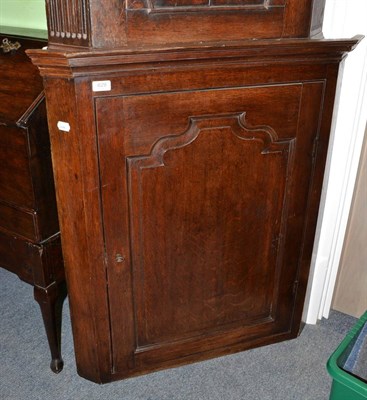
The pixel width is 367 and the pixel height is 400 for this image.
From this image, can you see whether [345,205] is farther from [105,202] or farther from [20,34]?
[20,34]

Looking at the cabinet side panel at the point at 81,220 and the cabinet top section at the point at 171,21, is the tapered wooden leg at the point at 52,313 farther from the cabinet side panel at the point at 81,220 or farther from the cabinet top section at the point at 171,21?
the cabinet top section at the point at 171,21

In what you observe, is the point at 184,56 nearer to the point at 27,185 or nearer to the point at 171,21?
the point at 171,21

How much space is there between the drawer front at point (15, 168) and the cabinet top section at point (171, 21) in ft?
1.03

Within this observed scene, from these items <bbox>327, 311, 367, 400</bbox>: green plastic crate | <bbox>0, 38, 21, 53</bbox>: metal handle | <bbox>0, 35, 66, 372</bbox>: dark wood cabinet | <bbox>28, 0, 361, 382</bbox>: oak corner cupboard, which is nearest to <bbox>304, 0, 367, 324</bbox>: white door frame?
<bbox>28, 0, 361, 382</bbox>: oak corner cupboard

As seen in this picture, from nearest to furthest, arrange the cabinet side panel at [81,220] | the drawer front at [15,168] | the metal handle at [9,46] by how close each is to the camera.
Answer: the cabinet side panel at [81,220], the drawer front at [15,168], the metal handle at [9,46]

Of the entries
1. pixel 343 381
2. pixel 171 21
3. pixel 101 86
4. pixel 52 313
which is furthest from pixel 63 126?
pixel 343 381

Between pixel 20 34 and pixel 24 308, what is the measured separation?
1137 mm

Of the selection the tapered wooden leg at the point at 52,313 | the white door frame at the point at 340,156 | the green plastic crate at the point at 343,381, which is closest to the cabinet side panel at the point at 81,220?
the tapered wooden leg at the point at 52,313

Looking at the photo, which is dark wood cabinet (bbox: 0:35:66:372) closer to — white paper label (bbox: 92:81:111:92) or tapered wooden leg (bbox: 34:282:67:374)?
tapered wooden leg (bbox: 34:282:67:374)

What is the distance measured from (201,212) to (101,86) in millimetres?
509

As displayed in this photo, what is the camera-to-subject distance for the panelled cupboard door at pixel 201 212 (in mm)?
1348

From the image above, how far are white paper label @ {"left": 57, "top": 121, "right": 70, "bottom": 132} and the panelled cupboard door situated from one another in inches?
3.6

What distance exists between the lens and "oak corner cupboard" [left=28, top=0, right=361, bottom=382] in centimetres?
122

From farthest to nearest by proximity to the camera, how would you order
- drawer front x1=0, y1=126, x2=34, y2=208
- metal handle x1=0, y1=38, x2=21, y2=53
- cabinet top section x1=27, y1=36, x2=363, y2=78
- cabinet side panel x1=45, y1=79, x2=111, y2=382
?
metal handle x1=0, y1=38, x2=21, y2=53 → drawer front x1=0, y1=126, x2=34, y2=208 → cabinet side panel x1=45, y1=79, x2=111, y2=382 → cabinet top section x1=27, y1=36, x2=363, y2=78
